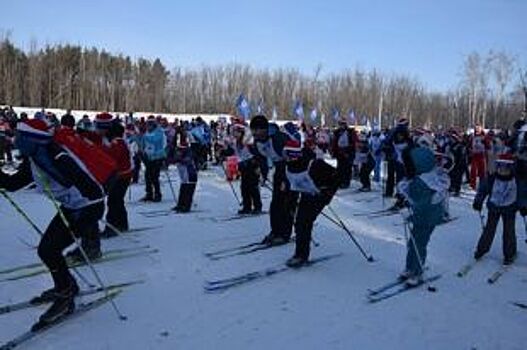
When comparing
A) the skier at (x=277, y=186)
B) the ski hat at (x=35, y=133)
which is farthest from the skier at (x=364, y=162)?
the ski hat at (x=35, y=133)

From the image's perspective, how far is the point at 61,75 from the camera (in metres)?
53.5

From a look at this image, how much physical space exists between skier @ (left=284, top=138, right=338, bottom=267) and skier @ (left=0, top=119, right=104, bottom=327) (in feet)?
9.98

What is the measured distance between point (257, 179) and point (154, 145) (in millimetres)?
3011

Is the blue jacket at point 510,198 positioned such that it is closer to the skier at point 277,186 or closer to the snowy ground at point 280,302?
the snowy ground at point 280,302

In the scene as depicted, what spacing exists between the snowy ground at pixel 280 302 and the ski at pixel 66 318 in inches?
3.2

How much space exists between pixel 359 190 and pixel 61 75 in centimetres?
→ 4158

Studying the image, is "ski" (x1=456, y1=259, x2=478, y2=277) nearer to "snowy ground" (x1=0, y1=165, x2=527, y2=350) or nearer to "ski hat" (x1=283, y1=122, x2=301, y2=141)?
"snowy ground" (x1=0, y1=165, x2=527, y2=350)

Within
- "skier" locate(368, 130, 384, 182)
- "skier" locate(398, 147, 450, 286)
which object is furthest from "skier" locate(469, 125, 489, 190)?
"skier" locate(398, 147, 450, 286)

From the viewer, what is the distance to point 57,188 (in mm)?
6289

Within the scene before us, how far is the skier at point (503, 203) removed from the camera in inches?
369

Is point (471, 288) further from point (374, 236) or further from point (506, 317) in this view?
point (374, 236)

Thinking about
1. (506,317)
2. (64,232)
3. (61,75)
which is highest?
(61,75)

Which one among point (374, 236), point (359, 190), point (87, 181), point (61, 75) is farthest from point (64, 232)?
point (61, 75)

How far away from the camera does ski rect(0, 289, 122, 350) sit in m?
5.48
